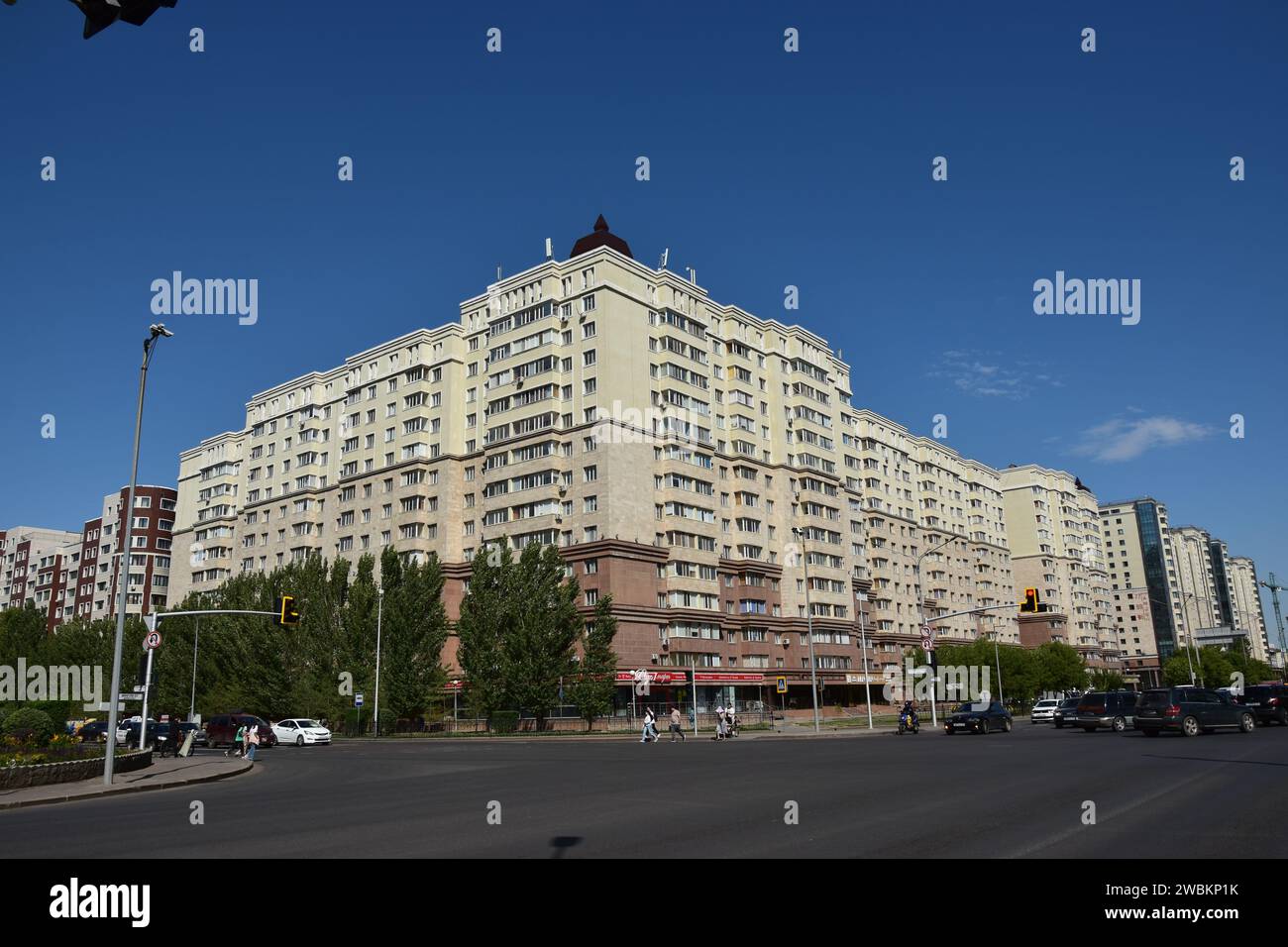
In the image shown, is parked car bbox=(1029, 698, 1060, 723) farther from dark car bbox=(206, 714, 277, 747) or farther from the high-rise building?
the high-rise building

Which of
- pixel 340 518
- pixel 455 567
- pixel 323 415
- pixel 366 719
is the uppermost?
pixel 323 415

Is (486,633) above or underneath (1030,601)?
underneath

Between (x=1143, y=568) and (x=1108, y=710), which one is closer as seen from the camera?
(x=1108, y=710)

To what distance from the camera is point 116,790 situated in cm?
1933

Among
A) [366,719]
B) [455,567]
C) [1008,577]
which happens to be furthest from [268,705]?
[1008,577]

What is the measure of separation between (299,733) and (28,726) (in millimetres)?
22907

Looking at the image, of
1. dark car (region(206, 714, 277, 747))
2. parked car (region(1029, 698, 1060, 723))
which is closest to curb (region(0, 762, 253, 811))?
dark car (region(206, 714, 277, 747))

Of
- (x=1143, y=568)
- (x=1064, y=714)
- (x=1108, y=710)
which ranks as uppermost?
(x=1143, y=568)

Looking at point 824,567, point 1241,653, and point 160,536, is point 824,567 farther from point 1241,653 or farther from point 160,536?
point 1241,653

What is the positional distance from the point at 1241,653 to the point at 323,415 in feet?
501

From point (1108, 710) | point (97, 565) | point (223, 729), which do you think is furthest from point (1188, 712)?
point (97, 565)

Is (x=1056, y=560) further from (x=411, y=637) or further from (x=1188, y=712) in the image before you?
(x=1188, y=712)

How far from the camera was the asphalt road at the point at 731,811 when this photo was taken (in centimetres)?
954
